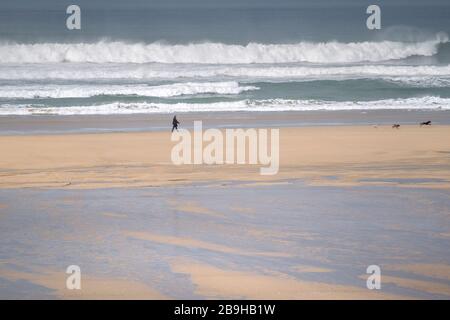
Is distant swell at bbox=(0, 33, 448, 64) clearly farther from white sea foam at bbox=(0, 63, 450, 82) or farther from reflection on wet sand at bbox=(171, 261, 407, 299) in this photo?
reflection on wet sand at bbox=(171, 261, 407, 299)

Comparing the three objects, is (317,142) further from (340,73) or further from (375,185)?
(340,73)

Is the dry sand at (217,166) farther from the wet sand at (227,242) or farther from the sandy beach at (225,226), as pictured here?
the wet sand at (227,242)

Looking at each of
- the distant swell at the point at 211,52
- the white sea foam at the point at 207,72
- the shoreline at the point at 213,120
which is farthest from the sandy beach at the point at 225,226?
the distant swell at the point at 211,52

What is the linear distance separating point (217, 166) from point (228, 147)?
2.08 meters

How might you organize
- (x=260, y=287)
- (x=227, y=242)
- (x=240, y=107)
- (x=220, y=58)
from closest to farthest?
(x=260, y=287) < (x=227, y=242) < (x=240, y=107) < (x=220, y=58)

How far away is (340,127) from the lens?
669 inches

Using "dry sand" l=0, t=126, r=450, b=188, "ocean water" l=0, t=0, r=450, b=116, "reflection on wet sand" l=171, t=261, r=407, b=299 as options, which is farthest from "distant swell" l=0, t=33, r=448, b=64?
"reflection on wet sand" l=171, t=261, r=407, b=299

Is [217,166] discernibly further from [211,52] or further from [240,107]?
[211,52]

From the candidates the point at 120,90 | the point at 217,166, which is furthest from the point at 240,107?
the point at 217,166

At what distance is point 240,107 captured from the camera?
2300 centimetres

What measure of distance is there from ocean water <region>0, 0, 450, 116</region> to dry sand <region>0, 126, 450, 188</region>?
23.3ft

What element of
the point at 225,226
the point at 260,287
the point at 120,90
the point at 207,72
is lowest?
the point at 260,287

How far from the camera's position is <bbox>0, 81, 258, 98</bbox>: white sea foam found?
25703 mm

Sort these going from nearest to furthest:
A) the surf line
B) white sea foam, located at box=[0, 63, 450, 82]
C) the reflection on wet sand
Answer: the reflection on wet sand, the surf line, white sea foam, located at box=[0, 63, 450, 82]
